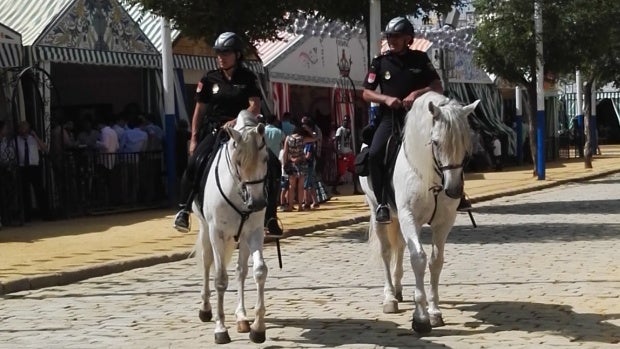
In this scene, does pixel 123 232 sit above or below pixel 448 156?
below

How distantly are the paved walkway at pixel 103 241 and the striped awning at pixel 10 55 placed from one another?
300 cm

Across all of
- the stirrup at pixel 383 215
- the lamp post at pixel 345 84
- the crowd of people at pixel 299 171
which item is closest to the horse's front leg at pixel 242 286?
the stirrup at pixel 383 215

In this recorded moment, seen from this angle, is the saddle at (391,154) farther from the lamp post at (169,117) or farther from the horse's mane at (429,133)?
the lamp post at (169,117)

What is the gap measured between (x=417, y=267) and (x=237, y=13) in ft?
35.5

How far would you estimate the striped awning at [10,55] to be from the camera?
20.6m

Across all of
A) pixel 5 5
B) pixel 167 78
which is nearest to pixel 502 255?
pixel 167 78

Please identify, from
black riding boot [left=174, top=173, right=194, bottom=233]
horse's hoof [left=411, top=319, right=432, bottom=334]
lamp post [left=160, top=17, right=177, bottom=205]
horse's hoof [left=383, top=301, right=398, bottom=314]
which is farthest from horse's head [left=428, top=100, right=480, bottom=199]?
lamp post [left=160, top=17, right=177, bottom=205]

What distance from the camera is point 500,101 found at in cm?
4228

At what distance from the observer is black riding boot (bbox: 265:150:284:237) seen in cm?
943

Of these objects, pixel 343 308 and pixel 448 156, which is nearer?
pixel 448 156

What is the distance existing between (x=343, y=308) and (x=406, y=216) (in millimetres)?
1588

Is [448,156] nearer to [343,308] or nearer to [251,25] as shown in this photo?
[343,308]

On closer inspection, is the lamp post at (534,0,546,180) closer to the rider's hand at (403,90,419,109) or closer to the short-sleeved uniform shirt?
the short-sleeved uniform shirt

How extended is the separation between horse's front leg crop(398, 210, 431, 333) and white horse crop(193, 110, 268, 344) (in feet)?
3.88
